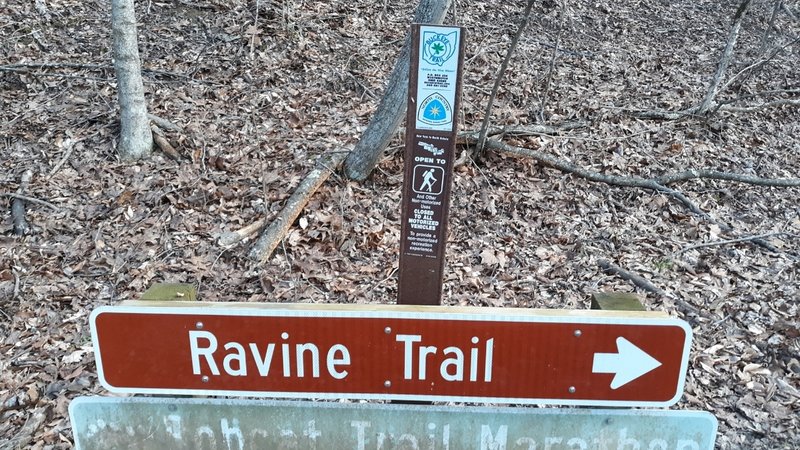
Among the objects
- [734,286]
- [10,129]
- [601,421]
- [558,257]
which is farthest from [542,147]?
[10,129]

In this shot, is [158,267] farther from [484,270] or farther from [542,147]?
[542,147]

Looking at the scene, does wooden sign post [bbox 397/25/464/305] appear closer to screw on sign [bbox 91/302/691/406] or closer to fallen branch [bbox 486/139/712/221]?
screw on sign [bbox 91/302/691/406]

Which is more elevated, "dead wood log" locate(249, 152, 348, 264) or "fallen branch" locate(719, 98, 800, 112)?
"fallen branch" locate(719, 98, 800, 112)

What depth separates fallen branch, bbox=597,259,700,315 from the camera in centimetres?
460

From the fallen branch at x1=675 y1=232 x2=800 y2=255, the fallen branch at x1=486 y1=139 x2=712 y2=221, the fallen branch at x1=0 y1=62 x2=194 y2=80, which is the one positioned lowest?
the fallen branch at x1=675 y1=232 x2=800 y2=255

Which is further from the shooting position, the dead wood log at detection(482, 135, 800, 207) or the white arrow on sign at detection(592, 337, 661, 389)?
the dead wood log at detection(482, 135, 800, 207)

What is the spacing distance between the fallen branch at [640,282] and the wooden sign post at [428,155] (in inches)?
131

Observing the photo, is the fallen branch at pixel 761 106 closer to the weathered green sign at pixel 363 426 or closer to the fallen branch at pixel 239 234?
the fallen branch at pixel 239 234

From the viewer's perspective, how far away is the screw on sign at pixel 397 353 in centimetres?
160

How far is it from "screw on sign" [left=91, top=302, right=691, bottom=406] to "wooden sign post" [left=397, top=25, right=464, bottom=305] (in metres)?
0.38

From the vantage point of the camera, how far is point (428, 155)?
1879 millimetres

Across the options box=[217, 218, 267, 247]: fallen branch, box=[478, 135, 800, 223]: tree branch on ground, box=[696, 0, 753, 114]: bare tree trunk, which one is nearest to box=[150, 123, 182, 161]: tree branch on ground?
box=[217, 218, 267, 247]: fallen branch

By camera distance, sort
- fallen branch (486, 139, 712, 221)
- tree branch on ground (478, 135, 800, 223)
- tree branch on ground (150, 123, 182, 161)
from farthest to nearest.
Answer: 1. tree branch on ground (478, 135, 800, 223)
2. fallen branch (486, 139, 712, 221)
3. tree branch on ground (150, 123, 182, 161)

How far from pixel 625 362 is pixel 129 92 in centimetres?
578
